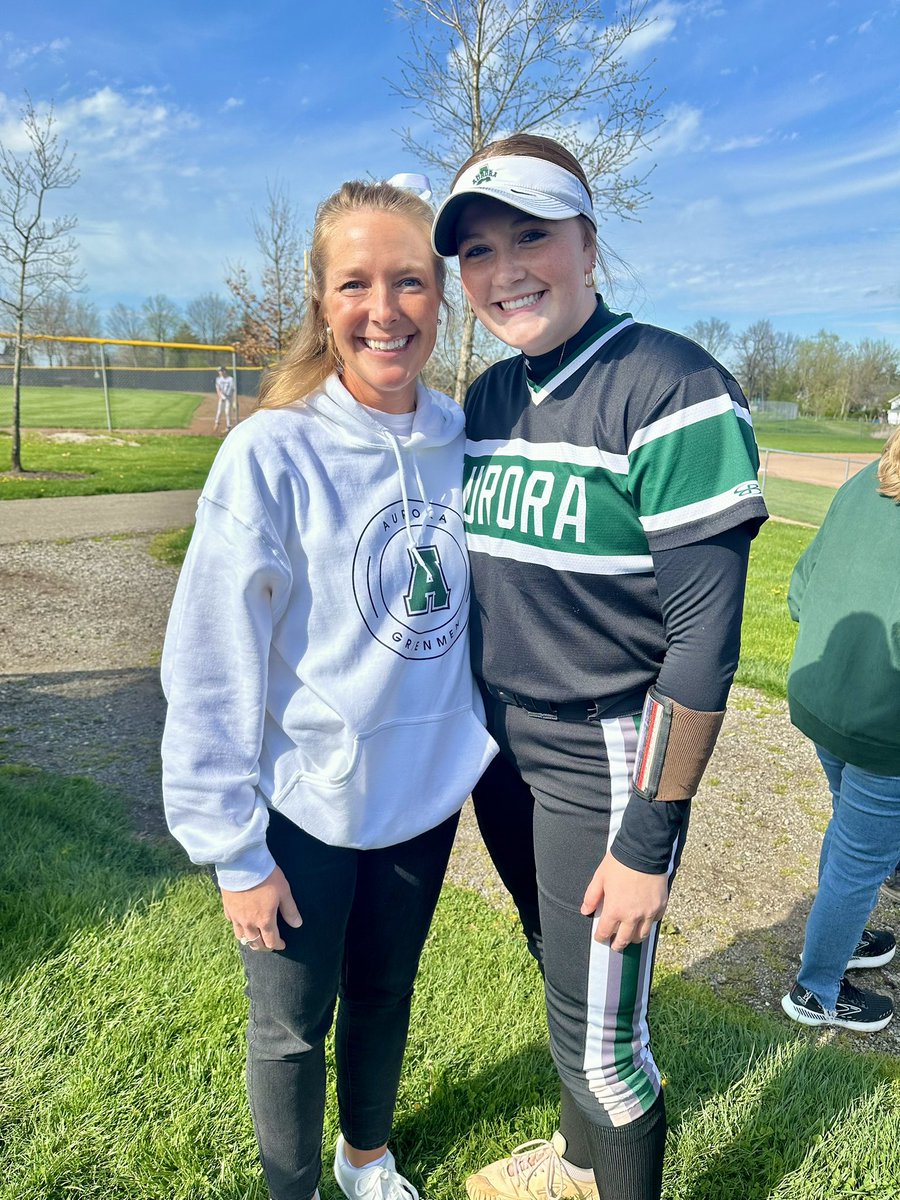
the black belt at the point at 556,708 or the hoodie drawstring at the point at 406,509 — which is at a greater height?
the hoodie drawstring at the point at 406,509

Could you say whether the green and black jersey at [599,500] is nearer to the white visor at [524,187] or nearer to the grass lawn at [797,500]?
the white visor at [524,187]

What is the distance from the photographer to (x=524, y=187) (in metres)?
1.54

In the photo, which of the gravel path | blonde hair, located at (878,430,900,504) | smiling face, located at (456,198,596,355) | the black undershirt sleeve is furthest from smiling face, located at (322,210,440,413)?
the gravel path

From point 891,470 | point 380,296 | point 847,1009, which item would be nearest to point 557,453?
point 380,296

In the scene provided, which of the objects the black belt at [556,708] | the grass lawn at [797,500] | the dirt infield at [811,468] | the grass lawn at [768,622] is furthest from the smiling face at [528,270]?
the dirt infield at [811,468]

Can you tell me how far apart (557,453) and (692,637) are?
0.44 metres

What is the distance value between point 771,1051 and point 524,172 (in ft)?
8.07

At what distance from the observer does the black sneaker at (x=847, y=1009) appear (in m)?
2.64

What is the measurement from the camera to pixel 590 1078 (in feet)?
5.33

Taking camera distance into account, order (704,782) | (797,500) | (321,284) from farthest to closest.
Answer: (797,500)
(704,782)
(321,284)

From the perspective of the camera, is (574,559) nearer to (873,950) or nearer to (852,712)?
(852,712)

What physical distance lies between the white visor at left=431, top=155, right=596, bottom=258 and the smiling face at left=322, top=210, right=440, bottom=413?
10 cm

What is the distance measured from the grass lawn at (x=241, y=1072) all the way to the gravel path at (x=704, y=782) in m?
0.38

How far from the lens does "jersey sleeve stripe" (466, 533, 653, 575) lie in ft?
4.97
